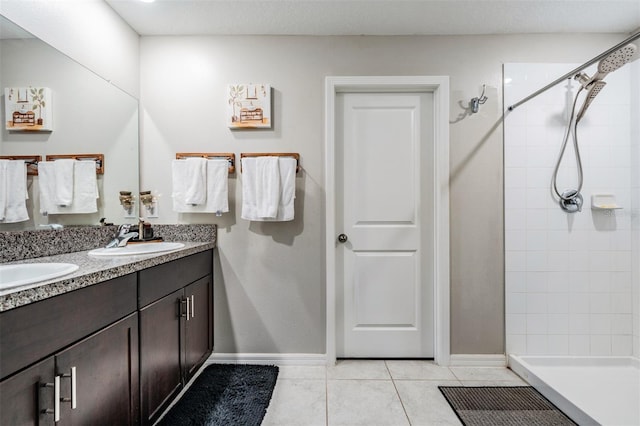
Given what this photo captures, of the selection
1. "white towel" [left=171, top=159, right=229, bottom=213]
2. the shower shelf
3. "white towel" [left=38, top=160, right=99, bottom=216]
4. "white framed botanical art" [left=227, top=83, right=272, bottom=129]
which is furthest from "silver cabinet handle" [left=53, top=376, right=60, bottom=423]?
the shower shelf

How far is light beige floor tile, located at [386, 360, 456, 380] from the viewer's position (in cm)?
202

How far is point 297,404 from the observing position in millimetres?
1734

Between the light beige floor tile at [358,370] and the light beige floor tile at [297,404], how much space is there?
142 mm

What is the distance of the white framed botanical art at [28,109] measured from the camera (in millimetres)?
1334

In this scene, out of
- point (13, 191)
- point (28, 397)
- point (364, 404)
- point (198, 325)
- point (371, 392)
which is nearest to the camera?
point (28, 397)

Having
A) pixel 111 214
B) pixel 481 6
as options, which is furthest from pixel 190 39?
pixel 481 6

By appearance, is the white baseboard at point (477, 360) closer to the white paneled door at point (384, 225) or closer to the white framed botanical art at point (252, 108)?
the white paneled door at point (384, 225)

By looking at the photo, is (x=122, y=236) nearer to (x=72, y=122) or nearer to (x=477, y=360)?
(x=72, y=122)

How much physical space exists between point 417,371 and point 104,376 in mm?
1785

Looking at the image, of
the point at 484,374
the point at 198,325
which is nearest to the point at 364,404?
the point at 484,374

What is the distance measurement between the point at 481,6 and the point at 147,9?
6.64 feet

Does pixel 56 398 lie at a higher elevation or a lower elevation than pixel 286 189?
lower

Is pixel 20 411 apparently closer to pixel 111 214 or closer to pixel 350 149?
pixel 111 214

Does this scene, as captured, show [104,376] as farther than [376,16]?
No
